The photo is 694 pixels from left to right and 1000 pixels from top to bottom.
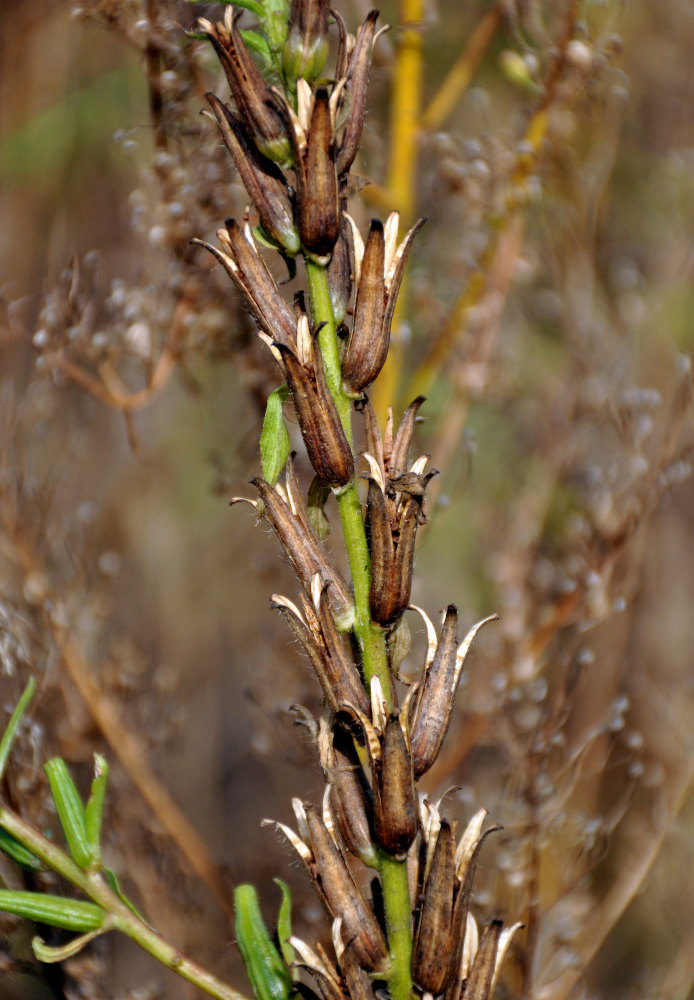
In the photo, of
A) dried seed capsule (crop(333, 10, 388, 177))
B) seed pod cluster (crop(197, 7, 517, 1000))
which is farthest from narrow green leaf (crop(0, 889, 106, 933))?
dried seed capsule (crop(333, 10, 388, 177))

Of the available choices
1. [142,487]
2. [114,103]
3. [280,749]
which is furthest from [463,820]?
[114,103]

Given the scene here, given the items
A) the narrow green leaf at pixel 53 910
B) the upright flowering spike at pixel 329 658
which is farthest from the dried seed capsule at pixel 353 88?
the narrow green leaf at pixel 53 910

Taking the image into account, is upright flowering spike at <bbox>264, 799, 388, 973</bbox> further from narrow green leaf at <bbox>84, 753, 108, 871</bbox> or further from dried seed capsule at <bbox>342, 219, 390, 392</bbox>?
dried seed capsule at <bbox>342, 219, 390, 392</bbox>

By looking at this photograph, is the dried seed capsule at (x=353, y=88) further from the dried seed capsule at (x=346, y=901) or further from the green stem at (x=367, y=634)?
the dried seed capsule at (x=346, y=901)

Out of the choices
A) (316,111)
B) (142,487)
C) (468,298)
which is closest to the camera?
(316,111)

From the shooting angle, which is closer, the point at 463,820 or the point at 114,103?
the point at 463,820

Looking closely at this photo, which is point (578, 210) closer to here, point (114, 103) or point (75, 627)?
point (114, 103)
